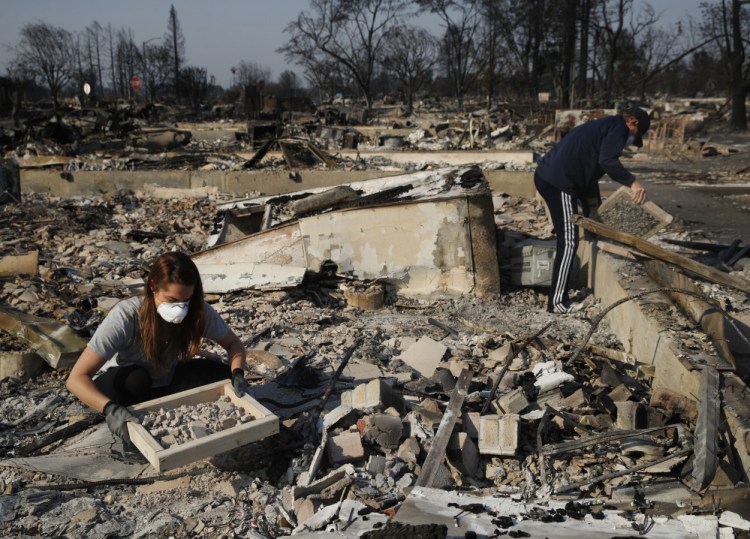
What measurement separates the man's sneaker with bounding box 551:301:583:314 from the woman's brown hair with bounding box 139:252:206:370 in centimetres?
333

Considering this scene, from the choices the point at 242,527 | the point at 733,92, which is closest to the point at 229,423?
the point at 242,527

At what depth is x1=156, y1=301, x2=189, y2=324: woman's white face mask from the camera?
10.1 ft

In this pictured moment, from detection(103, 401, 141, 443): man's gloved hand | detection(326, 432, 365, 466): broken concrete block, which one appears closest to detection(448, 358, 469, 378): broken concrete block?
detection(326, 432, 365, 466): broken concrete block

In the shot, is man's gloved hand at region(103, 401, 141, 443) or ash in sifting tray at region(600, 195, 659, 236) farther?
ash in sifting tray at region(600, 195, 659, 236)

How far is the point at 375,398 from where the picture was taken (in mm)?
3432

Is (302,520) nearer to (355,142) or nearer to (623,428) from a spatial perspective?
(623,428)

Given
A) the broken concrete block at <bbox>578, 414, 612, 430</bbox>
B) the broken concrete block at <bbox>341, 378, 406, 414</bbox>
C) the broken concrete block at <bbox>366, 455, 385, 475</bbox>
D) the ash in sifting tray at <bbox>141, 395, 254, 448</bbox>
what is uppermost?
the ash in sifting tray at <bbox>141, 395, 254, 448</bbox>

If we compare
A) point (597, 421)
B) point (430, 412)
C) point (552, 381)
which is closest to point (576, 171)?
point (552, 381)

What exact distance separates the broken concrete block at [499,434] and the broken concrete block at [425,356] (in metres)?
1.04

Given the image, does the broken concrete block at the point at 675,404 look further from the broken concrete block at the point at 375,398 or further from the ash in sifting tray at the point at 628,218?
the ash in sifting tray at the point at 628,218

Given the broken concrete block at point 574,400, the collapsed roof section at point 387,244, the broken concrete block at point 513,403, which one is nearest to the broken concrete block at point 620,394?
the broken concrete block at point 574,400

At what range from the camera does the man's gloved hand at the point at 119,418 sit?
2922 mm

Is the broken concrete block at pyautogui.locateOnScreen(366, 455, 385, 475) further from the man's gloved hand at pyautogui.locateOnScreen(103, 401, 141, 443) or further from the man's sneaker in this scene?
the man's sneaker

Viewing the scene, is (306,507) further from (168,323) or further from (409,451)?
(168,323)
